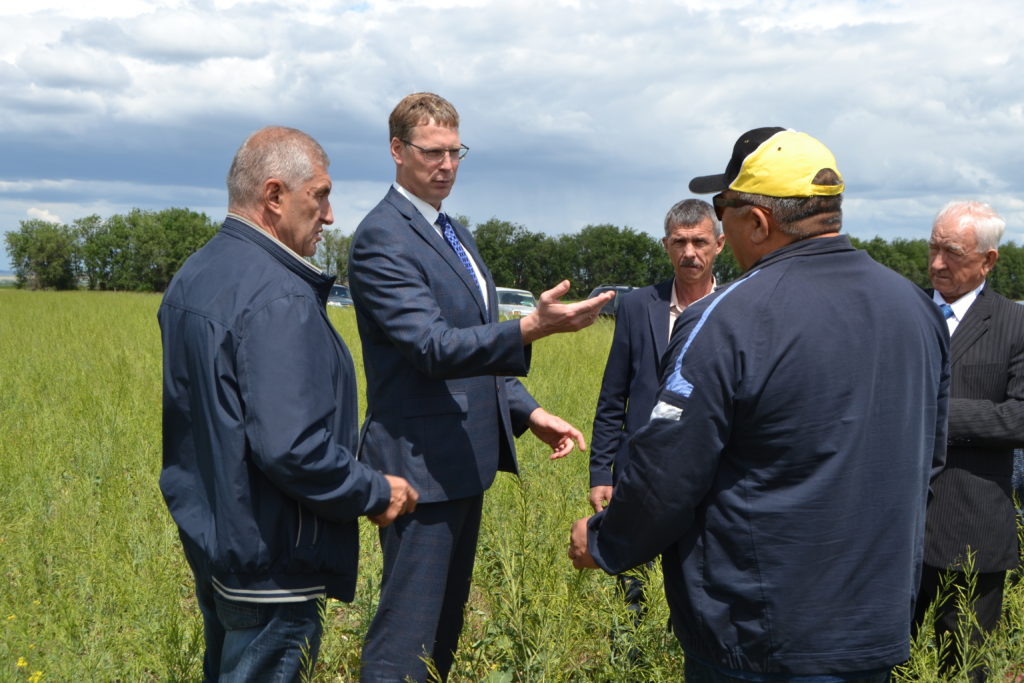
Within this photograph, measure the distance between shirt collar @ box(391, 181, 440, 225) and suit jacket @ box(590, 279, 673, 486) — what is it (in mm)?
962

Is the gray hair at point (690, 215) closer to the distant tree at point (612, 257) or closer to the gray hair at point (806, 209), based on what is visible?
the gray hair at point (806, 209)

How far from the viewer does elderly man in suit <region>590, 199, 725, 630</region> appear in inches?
134

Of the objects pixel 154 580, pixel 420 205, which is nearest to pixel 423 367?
pixel 420 205

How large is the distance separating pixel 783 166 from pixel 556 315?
750 mm

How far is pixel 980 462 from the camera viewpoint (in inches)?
121

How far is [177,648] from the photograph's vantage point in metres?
2.83

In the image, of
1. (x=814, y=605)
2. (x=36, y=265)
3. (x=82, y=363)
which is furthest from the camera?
(x=36, y=265)

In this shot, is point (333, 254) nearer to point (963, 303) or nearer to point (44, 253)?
point (44, 253)

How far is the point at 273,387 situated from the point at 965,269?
8.18 feet

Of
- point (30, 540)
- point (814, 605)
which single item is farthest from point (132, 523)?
point (814, 605)

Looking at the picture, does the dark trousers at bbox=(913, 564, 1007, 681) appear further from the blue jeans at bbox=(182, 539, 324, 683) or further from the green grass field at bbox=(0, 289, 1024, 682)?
the blue jeans at bbox=(182, 539, 324, 683)

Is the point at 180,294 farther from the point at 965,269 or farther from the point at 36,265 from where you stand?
the point at 36,265

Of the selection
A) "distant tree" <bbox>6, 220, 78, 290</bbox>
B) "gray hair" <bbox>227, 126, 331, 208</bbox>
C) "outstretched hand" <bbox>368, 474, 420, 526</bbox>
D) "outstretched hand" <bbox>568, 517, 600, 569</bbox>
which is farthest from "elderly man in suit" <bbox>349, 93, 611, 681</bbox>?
"distant tree" <bbox>6, 220, 78, 290</bbox>

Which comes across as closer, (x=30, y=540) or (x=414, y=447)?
(x=414, y=447)
